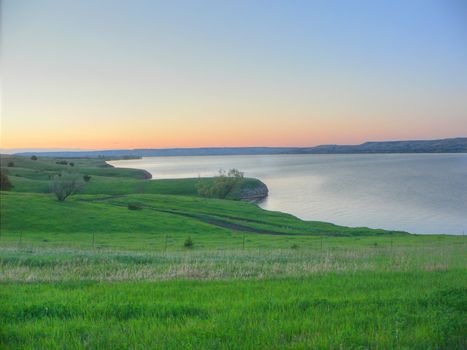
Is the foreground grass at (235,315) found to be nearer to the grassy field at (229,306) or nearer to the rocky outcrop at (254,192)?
the grassy field at (229,306)

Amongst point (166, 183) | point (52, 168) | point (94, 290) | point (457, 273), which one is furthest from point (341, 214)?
point (52, 168)

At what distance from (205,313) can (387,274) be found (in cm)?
752

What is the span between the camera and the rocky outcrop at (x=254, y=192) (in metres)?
128

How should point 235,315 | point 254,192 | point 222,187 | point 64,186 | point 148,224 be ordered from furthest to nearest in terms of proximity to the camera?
point 254,192
point 222,187
point 64,186
point 148,224
point 235,315

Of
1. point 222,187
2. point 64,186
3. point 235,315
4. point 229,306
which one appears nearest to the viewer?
point 235,315

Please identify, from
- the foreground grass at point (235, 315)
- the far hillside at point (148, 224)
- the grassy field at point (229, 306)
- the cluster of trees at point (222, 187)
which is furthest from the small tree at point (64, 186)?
the foreground grass at point (235, 315)

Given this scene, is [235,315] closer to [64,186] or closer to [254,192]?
[64,186]

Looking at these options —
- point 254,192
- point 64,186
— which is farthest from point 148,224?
point 254,192

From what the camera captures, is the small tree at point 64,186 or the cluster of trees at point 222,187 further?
the cluster of trees at point 222,187

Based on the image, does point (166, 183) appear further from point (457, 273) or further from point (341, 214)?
point (457, 273)

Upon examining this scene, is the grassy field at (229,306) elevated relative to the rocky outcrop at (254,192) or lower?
elevated

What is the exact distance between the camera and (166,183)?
132875 millimetres

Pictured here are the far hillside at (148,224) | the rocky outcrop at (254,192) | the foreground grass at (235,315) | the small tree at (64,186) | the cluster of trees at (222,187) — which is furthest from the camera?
the rocky outcrop at (254,192)

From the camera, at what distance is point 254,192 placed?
434ft
